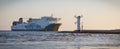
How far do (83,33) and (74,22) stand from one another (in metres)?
5.48

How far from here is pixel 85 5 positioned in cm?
1264

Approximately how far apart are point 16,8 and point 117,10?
2.87m

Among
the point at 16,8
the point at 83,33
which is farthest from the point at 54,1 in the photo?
the point at 83,33

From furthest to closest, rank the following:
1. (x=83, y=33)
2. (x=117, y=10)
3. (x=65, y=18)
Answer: (x=83, y=33) → (x=65, y=18) → (x=117, y=10)

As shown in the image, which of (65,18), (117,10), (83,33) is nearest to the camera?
(117,10)

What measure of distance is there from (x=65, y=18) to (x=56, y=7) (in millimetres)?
562

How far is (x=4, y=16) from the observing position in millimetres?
12766

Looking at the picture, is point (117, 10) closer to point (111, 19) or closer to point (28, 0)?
point (111, 19)

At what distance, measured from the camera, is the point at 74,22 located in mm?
13781

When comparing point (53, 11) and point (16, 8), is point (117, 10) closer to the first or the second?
point (53, 11)

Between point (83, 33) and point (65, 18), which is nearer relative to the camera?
point (65, 18)

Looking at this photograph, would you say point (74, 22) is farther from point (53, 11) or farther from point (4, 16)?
point (4, 16)

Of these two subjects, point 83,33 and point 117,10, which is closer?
point 117,10

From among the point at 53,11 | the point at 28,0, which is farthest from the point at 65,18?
the point at 28,0
